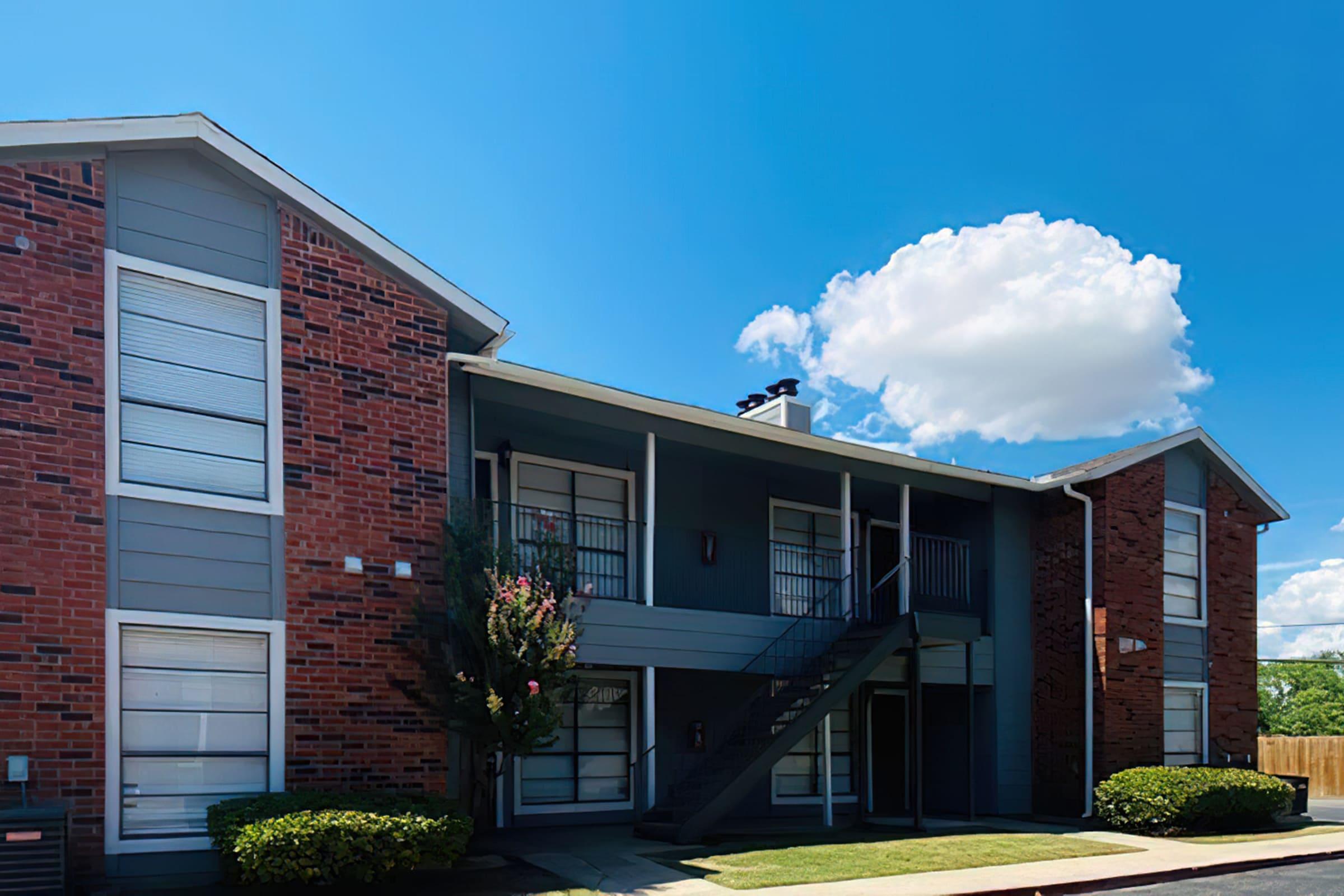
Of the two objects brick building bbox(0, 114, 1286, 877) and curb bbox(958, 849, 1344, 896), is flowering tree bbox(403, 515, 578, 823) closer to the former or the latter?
brick building bbox(0, 114, 1286, 877)

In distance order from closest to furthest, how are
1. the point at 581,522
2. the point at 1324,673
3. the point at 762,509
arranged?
the point at 581,522 → the point at 762,509 → the point at 1324,673

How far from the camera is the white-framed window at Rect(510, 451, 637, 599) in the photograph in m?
14.6

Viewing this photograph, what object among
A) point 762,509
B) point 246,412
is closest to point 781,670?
point 762,509

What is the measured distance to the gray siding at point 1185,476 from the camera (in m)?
19.3

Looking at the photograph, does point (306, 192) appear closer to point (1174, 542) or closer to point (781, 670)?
point (781, 670)

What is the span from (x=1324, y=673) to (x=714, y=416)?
2562 inches

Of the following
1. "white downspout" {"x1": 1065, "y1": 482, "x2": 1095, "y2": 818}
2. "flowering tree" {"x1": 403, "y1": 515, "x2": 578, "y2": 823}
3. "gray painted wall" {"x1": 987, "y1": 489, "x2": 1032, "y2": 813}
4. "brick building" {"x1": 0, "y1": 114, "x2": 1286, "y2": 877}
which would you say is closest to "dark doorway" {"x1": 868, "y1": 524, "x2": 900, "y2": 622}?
"brick building" {"x1": 0, "y1": 114, "x2": 1286, "y2": 877}

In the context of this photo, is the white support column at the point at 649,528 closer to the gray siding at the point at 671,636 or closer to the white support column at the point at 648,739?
the white support column at the point at 648,739

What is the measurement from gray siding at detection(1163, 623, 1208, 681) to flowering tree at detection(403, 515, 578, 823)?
11789 mm

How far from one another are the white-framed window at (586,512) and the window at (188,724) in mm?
4201

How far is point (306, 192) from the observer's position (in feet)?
37.2

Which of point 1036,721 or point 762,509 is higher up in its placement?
point 762,509

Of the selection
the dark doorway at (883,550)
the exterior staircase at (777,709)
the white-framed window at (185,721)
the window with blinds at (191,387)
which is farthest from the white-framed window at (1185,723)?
the window with blinds at (191,387)

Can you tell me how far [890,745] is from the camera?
63.1 feet
